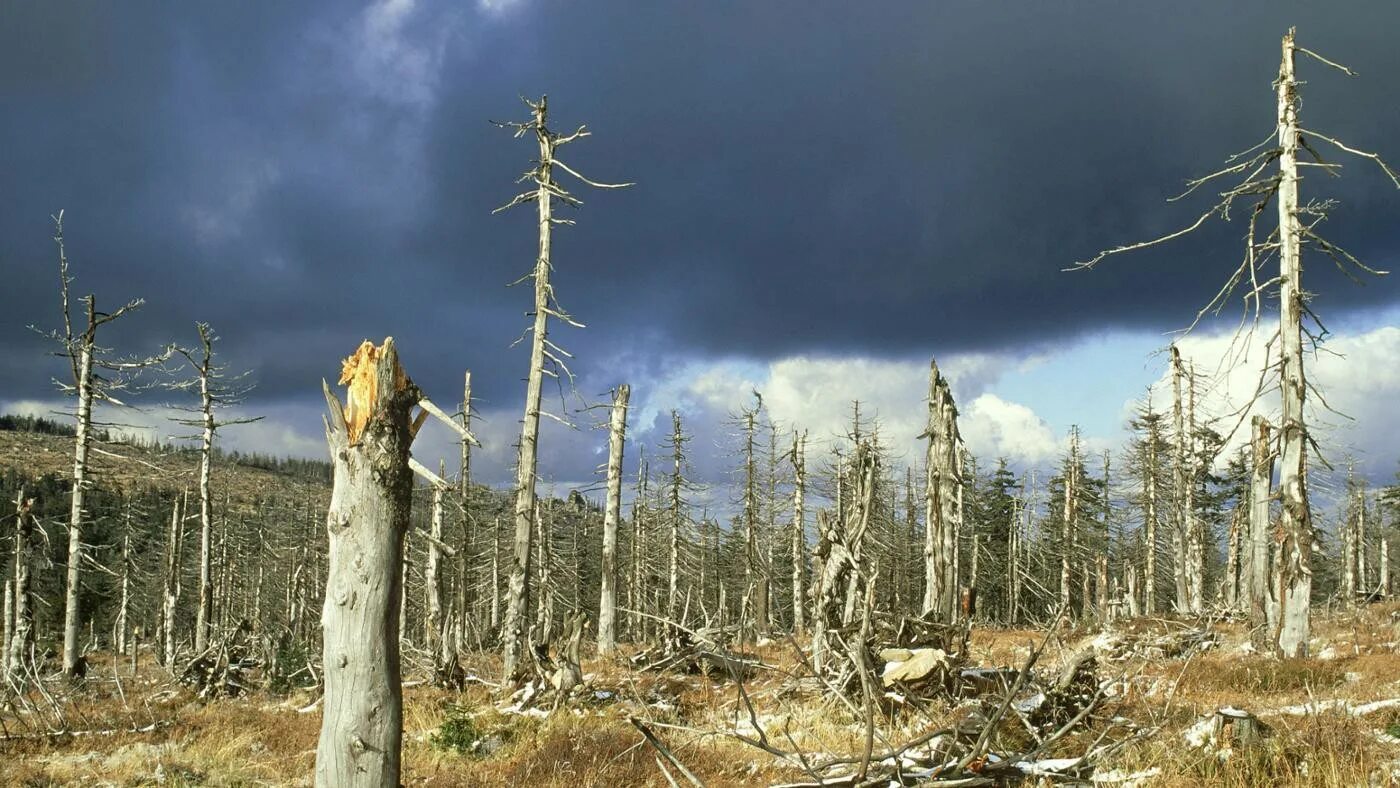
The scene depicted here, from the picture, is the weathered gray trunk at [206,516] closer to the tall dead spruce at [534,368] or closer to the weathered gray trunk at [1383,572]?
the tall dead spruce at [534,368]

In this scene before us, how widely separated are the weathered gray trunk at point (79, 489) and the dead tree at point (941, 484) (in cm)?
1965

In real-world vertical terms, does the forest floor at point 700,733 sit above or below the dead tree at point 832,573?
below

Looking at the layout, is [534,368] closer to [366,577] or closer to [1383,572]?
[366,577]

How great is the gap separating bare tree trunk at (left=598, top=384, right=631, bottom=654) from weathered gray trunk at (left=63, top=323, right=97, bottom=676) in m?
12.7

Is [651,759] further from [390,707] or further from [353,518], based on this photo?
[353,518]

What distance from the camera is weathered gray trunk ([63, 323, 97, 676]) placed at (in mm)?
20031

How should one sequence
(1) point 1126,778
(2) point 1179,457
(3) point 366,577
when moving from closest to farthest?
(3) point 366,577 → (1) point 1126,778 → (2) point 1179,457

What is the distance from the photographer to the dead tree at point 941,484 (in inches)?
659

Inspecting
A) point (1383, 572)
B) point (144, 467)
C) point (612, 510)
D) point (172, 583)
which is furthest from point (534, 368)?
point (144, 467)

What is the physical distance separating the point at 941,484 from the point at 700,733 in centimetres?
1151

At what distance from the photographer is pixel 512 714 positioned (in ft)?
38.9

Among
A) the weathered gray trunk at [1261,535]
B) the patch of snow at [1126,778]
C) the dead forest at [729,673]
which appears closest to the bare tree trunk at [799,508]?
the dead forest at [729,673]

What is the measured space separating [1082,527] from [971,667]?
41770mm

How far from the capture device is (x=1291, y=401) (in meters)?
13.5
